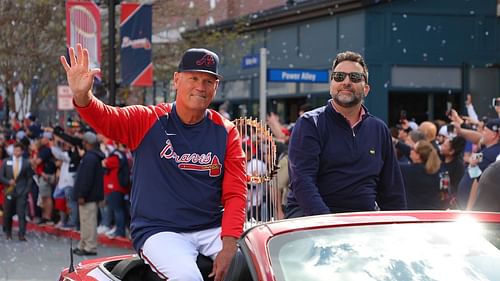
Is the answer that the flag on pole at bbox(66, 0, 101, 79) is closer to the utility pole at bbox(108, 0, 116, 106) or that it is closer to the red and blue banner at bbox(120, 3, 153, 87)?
the utility pole at bbox(108, 0, 116, 106)

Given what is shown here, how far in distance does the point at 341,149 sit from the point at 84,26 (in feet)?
32.9

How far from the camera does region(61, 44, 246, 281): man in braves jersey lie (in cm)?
449

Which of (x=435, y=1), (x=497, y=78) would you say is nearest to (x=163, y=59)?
(x=435, y=1)

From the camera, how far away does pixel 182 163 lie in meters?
4.55

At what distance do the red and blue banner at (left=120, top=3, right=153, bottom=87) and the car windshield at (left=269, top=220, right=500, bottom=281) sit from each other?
37.6ft

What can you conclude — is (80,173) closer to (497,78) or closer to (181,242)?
(181,242)

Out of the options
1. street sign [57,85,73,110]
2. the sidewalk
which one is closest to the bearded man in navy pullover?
the sidewalk

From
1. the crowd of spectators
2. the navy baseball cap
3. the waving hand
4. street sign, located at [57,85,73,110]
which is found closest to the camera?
the waving hand

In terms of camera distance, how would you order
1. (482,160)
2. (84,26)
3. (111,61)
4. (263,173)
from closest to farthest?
(263,173) < (482,160) < (84,26) < (111,61)

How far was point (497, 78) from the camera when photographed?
2419 centimetres

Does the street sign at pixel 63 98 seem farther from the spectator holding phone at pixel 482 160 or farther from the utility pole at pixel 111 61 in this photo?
the spectator holding phone at pixel 482 160

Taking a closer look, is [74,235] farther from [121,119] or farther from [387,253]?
[387,253]

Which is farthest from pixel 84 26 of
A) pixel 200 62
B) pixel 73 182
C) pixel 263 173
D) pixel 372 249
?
pixel 372 249

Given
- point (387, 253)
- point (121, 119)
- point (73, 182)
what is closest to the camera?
point (387, 253)
